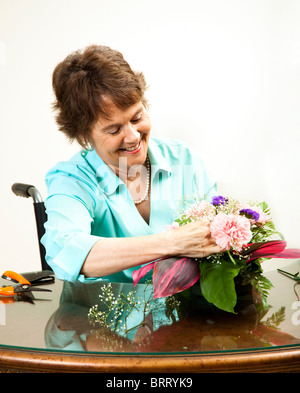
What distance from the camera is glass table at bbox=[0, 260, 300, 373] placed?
1.08 m

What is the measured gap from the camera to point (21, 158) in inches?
141

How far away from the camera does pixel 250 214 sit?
1.50 metres

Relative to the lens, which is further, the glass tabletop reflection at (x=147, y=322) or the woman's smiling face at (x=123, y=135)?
the woman's smiling face at (x=123, y=135)

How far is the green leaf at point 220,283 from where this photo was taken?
1322 millimetres

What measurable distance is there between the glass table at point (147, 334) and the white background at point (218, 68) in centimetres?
120

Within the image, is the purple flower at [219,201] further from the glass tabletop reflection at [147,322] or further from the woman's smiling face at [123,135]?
the woman's smiling face at [123,135]

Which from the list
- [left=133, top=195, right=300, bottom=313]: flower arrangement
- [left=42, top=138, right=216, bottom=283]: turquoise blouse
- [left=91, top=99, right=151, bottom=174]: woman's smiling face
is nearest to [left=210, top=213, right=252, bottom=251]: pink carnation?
[left=133, top=195, right=300, bottom=313]: flower arrangement

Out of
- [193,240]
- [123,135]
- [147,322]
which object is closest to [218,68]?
[123,135]

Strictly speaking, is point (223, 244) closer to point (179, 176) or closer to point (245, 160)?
point (179, 176)

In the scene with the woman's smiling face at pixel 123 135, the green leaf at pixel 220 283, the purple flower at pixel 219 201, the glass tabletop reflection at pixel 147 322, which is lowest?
the glass tabletop reflection at pixel 147 322

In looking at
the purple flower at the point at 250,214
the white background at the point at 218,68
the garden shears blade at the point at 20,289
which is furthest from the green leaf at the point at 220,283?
the white background at the point at 218,68

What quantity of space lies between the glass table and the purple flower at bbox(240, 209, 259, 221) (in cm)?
25

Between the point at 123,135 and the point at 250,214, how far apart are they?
68 centimetres

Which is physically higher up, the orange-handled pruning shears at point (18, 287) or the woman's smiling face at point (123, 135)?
the woman's smiling face at point (123, 135)
